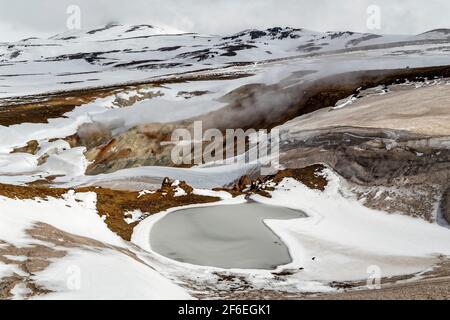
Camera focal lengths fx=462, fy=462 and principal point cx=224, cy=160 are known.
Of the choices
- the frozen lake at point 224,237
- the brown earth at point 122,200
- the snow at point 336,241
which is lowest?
the snow at point 336,241

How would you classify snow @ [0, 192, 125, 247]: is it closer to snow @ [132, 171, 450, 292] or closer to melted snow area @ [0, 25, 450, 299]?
melted snow area @ [0, 25, 450, 299]

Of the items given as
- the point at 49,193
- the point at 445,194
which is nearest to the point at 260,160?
the point at 445,194

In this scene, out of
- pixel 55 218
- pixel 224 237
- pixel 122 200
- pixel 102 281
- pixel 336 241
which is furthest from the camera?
pixel 122 200

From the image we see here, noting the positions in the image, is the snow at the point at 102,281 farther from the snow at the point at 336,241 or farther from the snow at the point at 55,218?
the snow at the point at 336,241

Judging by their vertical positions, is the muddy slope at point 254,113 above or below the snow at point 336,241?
above

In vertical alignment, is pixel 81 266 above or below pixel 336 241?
above

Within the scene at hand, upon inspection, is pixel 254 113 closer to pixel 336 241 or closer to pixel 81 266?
pixel 336 241

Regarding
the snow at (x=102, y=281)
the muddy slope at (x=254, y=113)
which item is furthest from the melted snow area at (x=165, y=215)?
the muddy slope at (x=254, y=113)

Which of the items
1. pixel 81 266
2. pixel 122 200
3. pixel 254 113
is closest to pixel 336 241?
pixel 81 266
